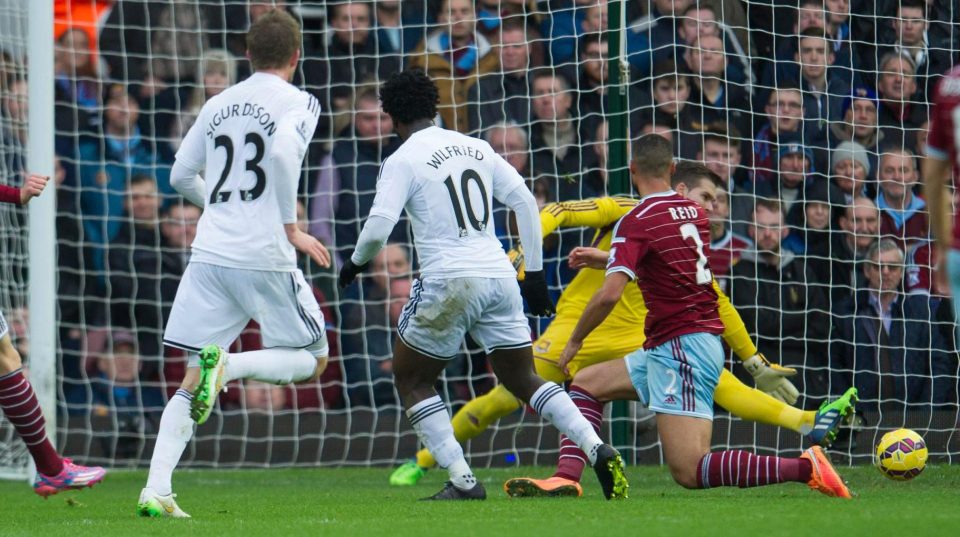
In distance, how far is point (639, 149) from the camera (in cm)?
623

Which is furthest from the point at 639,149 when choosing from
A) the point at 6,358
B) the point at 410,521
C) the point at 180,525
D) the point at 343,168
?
the point at 343,168

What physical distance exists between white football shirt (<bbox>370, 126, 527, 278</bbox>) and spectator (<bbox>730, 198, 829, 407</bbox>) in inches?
122

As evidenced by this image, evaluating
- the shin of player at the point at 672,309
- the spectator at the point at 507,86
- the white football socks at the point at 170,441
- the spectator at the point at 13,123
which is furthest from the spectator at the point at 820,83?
the spectator at the point at 13,123

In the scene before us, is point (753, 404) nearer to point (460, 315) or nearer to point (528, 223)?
point (528, 223)

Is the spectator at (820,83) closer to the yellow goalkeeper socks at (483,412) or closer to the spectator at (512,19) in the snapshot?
the spectator at (512,19)

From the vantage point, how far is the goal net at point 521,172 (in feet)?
29.2

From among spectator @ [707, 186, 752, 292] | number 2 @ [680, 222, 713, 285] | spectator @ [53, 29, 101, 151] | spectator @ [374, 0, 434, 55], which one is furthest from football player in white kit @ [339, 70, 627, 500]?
spectator @ [53, 29, 101, 151]

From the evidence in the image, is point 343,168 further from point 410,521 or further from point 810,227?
point 410,521

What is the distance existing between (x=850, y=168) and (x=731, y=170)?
73 centimetres

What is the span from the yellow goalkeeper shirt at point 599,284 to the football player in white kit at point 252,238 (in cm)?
169

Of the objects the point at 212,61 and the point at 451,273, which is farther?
the point at 212,61

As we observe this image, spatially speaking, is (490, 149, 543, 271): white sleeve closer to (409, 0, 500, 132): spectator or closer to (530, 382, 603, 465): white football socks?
(530, 382, 603, 465): white football socks

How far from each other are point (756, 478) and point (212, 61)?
6.11 metres

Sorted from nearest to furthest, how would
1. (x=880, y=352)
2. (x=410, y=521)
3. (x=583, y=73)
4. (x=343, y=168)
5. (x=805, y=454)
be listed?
(x=410, y=521), (x=805, y=454), (x=880, y=352), (x=583, y=73), (x=343, y=168)
